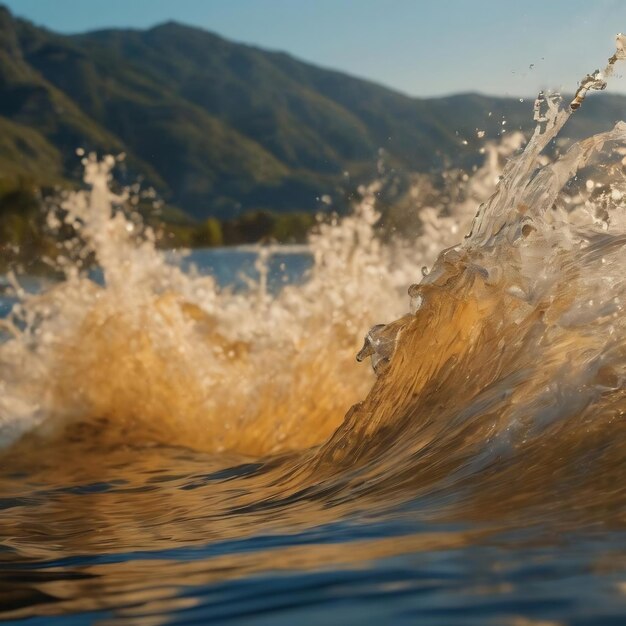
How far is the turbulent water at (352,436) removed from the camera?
6.29 feet

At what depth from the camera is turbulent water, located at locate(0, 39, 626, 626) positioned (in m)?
1.92

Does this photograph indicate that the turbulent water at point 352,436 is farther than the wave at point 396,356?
No

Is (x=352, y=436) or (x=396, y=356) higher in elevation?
(x=396, y=356)

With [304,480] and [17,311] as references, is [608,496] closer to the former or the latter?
[304,480]

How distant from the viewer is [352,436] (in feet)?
13.3

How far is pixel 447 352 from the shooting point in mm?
3967

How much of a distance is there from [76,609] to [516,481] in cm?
117

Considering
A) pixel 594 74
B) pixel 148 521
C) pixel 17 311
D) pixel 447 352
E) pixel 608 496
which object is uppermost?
pixel 17 311

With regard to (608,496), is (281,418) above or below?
above

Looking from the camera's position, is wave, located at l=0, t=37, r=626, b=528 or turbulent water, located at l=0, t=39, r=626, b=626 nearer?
turbulent water, located at l=0, t=39, r=626, b=626

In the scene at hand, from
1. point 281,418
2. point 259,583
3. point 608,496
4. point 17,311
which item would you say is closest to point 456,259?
point 608,496

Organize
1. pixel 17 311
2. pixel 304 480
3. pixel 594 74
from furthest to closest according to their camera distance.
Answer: pixel 17 311
pixel 594 74
pixel 304 480

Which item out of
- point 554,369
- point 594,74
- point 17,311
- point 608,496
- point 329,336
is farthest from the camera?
point 17,311

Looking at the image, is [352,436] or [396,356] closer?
[352,436]
